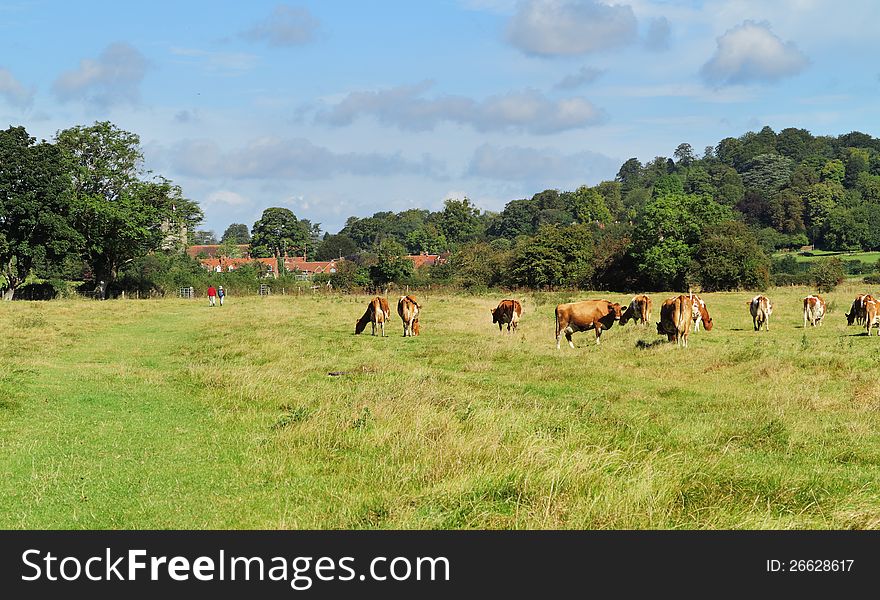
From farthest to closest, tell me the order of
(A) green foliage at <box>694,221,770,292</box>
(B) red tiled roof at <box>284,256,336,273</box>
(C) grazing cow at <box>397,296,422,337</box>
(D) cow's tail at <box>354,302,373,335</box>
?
(B) red tiled roof at <box>284,256,336,273</box>
(A) green foliage at <box>694,221,770,292</box>
(D) cow's tail at <box>354,302,373,335</box>
(C) grazing cow at <box>397,296,422,337</box>

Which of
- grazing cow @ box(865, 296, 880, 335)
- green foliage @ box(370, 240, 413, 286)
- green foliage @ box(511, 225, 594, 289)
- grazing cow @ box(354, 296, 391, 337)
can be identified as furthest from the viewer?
green foliage @ box(370, 240, 413, 286)

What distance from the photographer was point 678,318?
2183 cm

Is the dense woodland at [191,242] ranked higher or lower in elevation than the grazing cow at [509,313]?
higher

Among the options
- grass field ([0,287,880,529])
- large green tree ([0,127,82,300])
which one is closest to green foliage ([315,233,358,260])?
large green tree ([0,127,82,300])

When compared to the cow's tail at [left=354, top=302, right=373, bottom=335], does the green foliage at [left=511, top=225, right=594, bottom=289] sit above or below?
above

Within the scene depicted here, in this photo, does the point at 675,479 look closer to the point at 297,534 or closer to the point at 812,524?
the point at 812,524

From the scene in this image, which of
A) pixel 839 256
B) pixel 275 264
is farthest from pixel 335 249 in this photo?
pixel 839 256

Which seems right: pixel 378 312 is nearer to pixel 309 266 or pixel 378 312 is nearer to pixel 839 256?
pixel 839 256

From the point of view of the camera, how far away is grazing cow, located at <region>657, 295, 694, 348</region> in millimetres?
21766

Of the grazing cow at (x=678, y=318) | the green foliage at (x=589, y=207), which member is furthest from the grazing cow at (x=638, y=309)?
the green foliage at (x=589, y=207)

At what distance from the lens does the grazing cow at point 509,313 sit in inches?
1136

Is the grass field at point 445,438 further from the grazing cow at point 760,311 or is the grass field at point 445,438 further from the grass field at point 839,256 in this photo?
the grass field at point 839,256

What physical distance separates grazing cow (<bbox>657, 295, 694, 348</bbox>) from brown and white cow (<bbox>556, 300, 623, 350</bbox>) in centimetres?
173

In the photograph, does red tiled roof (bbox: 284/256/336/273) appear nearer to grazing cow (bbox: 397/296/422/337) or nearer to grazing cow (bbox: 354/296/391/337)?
grazing cow (bbox: 354/296/391/337)
